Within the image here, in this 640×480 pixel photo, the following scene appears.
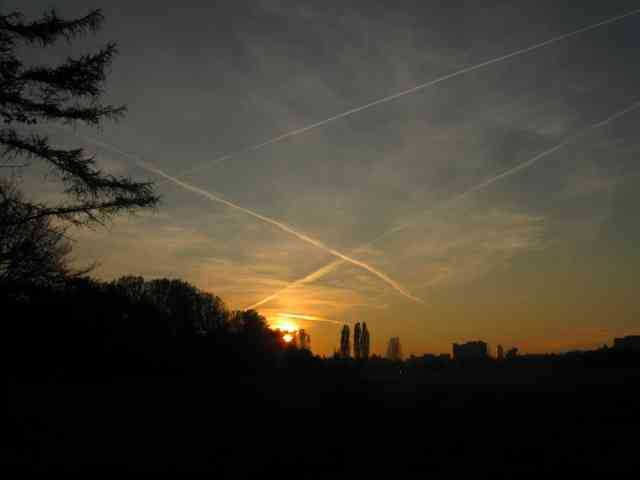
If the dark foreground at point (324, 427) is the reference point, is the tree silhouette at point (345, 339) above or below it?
above

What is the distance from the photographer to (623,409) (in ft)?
60.1

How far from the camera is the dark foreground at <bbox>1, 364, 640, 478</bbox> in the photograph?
13.5 metres

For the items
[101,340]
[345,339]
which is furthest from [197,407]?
[345,339]

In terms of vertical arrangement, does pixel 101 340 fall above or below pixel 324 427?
above

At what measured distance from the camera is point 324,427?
17688mm

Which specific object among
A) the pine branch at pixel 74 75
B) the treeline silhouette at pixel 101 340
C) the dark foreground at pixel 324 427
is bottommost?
the dark foreground at pixel 324 427

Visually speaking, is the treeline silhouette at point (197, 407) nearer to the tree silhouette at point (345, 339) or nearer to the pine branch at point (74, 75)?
the pine branch at point (74, 75)

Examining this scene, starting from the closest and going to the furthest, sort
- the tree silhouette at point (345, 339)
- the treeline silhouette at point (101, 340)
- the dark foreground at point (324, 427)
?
the dark foreground at point (324, 427), the treeline silhouette at point (101, 340), the tree silhouette at point (345, 339)

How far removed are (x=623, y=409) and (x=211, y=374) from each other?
19872mm

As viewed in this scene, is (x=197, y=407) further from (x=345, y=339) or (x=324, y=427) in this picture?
(x=345, y=339)

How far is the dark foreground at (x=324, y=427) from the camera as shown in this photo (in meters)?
13.5

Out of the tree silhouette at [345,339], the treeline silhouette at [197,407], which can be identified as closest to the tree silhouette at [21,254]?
the treeline silhouette at [197,407]

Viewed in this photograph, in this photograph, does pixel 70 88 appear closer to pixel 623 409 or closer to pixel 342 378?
pixel 342 378

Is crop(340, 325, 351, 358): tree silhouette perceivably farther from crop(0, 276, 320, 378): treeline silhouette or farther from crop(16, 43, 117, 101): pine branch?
crop(16, 43, 117, 101): pine branch
